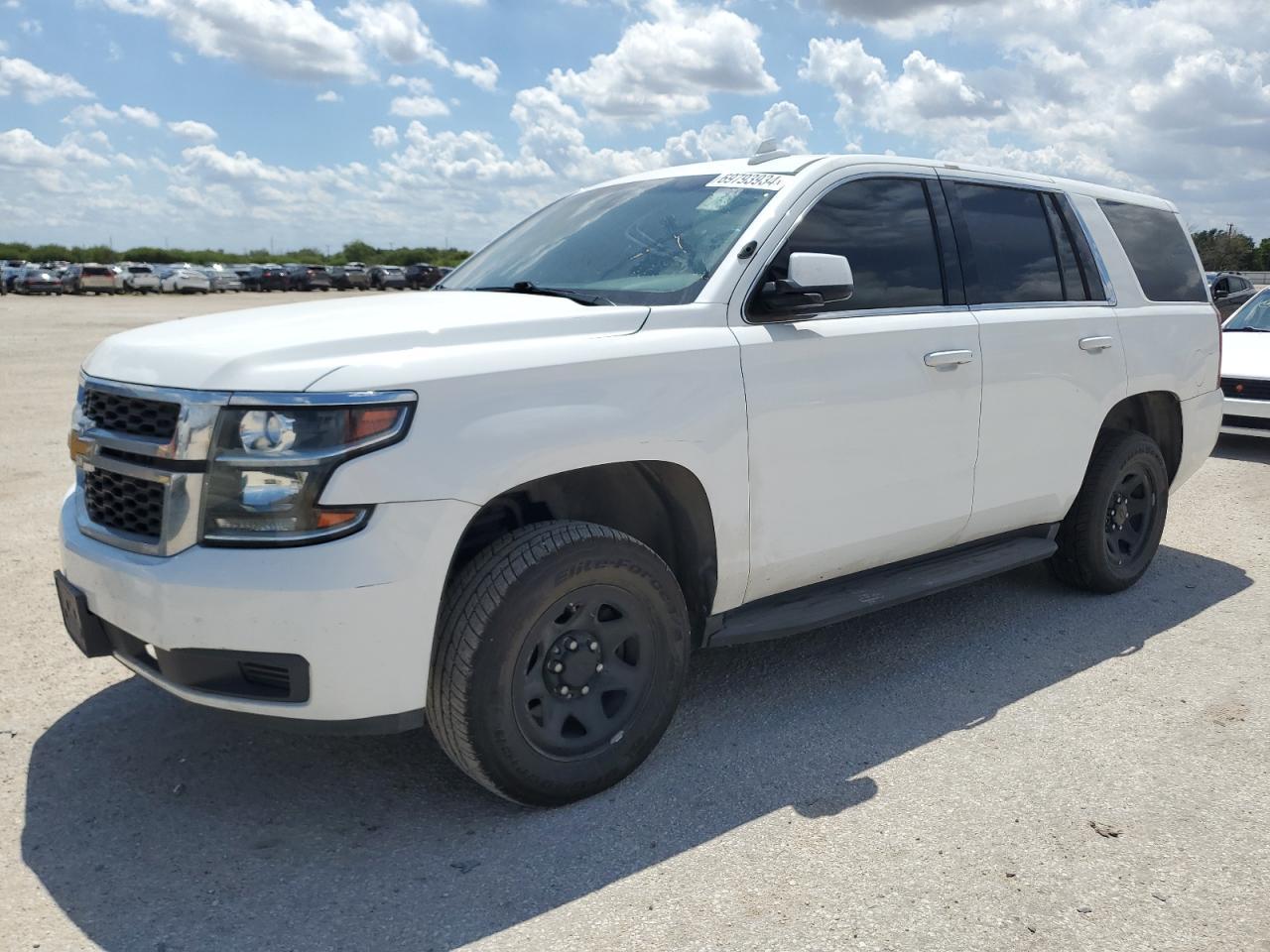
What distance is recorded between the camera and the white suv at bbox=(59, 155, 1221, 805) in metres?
2.80

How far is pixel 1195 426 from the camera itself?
571cm

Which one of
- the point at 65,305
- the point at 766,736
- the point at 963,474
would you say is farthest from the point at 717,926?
the point at 65,305

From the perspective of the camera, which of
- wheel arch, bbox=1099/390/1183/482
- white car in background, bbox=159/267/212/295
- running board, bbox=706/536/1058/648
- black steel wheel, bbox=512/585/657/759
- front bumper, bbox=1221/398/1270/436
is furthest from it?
white car in background, bbox=159/267/212/295

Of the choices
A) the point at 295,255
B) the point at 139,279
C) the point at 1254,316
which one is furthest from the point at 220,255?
the point at 1254,316

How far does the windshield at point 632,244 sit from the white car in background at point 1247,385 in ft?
21.7

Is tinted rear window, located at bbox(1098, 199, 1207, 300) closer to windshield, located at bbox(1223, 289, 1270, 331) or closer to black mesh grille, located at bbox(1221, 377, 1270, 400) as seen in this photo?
black mesh grille, located at bbox(1221, 377, 1270, 400)

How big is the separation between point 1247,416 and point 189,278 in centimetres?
5055

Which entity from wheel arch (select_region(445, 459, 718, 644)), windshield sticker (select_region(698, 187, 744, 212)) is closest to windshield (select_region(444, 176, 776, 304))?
windshield sticker (select_region(698, 187, 744, 212))

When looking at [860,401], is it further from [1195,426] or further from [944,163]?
[1195,426]

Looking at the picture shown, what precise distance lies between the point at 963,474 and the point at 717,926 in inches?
85.9

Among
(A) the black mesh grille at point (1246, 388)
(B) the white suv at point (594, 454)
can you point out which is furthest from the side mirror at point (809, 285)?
(A) the black mesh grille at point (1246, 388)

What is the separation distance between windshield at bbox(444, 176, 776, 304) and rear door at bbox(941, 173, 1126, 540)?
1117 mm

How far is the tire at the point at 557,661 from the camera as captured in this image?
303cm

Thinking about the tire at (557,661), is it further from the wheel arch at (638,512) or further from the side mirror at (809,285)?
the side mirror at (809,285)
